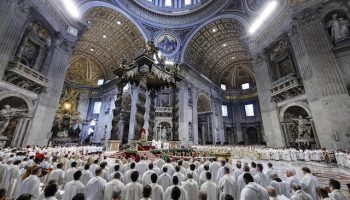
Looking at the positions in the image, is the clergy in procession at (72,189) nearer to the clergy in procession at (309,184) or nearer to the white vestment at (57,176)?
the white vestment at (57,176)

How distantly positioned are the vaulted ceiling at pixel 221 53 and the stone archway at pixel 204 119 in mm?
4723

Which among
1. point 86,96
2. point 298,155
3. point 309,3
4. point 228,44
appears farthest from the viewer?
point 86,96

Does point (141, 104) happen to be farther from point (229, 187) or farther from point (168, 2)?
point (168, 2)

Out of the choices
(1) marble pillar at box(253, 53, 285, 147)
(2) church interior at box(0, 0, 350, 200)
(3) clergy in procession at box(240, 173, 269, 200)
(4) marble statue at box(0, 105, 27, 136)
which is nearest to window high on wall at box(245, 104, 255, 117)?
(2) church interior at box(0, 0, 350, 200)

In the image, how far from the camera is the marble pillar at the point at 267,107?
12315 mm

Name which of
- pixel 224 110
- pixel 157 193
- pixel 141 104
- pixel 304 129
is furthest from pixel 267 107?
pixel 224 110

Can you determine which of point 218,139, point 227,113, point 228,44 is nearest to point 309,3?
point 228,44

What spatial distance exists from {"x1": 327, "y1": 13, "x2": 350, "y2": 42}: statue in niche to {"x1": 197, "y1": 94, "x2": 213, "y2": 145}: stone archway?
15207 mm

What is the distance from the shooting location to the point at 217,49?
2405 centimetres

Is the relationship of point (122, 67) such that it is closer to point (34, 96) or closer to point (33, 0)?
Answer: point (34, 96)

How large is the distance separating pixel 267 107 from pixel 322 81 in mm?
4386

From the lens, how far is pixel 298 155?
32.4 ft

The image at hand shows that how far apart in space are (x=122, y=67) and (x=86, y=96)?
18.8 metres

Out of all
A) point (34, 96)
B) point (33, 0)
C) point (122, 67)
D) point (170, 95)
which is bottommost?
point (34, 96)
